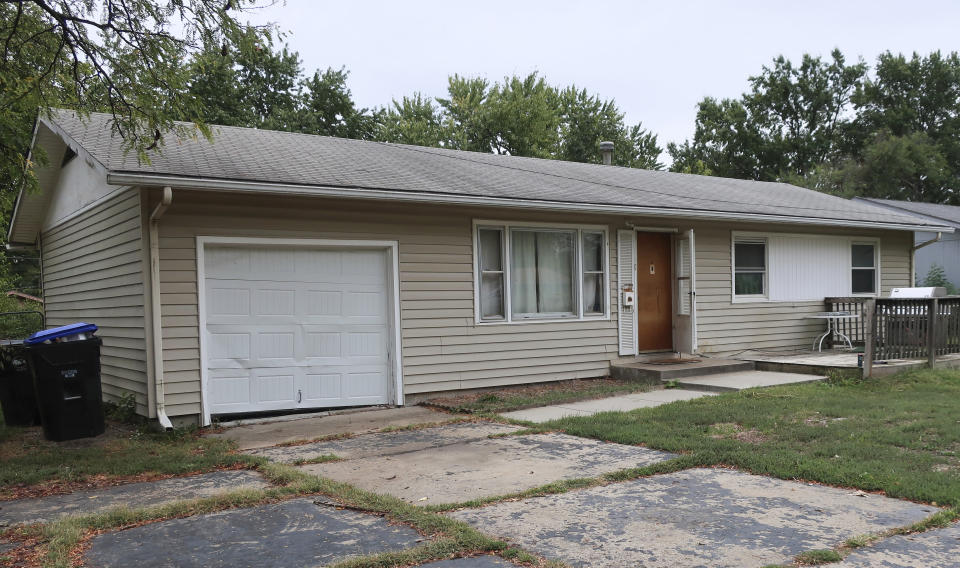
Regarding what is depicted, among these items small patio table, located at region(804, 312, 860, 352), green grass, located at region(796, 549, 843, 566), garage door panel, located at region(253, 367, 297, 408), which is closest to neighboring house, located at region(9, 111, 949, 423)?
garage door panel, located at region(253, 367, 297, 408)

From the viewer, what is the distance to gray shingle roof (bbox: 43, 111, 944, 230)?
836 centimetres

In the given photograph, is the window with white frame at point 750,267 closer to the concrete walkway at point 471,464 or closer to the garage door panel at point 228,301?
the concrete walkway at point 471,464

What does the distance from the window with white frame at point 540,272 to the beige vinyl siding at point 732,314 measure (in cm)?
198

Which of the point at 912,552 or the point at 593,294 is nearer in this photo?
the point at 912,552

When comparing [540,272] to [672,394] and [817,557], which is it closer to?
[672,394]

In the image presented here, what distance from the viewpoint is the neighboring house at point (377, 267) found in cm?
805

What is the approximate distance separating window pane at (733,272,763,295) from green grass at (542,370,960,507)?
3299 mm

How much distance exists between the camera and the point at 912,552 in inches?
149

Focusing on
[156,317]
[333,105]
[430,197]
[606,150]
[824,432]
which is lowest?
A: [824,432]

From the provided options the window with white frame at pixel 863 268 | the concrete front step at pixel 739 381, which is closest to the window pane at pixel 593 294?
the concrete front step at pixel 739 381

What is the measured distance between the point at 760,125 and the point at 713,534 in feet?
151

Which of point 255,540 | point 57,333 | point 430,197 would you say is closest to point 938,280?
point 430,197

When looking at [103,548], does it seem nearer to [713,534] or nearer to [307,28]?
[713,534]

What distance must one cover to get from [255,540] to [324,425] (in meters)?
A: 3.91
